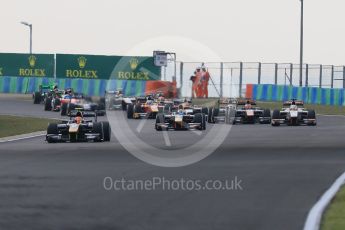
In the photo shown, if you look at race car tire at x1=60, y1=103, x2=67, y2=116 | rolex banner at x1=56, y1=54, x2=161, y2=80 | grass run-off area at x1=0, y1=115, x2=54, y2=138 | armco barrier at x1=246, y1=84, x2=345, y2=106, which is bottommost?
grass run-off area at x1=0, y1=115, x2=54, y2=138

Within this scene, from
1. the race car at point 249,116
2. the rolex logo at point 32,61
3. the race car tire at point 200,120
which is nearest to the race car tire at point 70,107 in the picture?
the race car at point 249,116

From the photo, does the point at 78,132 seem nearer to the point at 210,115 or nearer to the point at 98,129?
the point at 98,129

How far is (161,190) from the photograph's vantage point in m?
15.4

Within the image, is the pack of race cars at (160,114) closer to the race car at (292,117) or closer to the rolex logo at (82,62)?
the race car at (292,117)

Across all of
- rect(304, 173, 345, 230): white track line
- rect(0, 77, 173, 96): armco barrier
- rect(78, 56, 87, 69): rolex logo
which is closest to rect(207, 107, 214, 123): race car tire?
rect(0, 77, 173, 96): armco barrier

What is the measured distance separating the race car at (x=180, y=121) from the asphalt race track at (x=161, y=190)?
7.54 m

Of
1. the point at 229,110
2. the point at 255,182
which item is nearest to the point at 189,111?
the point at 229,110

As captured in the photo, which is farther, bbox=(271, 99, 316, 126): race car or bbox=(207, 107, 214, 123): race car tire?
bbox=(207, 107, 214, 123): race car tire

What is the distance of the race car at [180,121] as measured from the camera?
120 feet

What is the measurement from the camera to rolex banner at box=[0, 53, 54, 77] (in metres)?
84.9

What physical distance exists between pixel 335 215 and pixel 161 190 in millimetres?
3529

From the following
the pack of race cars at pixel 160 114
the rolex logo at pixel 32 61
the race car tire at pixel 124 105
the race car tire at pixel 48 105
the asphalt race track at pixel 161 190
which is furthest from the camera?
the rolex logo at pixel 32 61

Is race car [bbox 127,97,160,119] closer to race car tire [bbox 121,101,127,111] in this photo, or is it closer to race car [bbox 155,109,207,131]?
race car tire [bbox 121,101,127,111]

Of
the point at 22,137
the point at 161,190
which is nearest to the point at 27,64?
the point at 22,137
